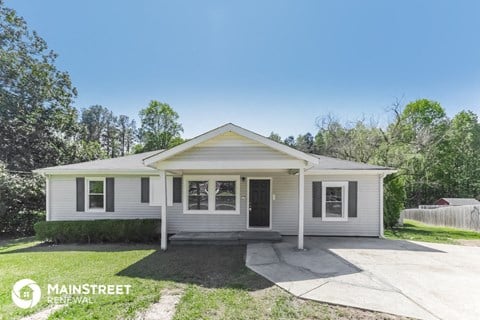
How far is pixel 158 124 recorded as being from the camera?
3462 cm

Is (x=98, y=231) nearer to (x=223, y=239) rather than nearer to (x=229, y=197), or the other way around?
(x=223, y=239)

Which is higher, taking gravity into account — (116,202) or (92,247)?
(116,202)

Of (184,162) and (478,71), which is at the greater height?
(478,71)

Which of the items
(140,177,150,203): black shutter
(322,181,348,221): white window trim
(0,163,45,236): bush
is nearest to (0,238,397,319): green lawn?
(140,177,150,203): black shutter

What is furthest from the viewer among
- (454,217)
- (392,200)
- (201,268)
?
(454,217)

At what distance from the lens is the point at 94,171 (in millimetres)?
9922

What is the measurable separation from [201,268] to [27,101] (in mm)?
22596

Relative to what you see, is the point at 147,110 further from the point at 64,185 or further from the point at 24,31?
the point at 64,185

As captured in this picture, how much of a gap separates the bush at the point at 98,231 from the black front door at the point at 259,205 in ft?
12.0

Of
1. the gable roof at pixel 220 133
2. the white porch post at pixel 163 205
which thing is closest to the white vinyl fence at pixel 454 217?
the gable roof at pixel 220 133

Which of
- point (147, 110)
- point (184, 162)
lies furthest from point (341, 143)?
point (147, 110)

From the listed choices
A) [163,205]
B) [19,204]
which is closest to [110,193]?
[163,205]

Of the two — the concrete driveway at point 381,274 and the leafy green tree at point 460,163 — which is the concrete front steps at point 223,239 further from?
the leafy green tree at point 460,163

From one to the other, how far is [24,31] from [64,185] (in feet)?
58.4
